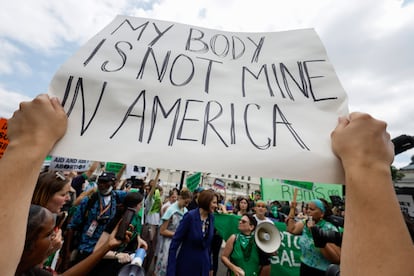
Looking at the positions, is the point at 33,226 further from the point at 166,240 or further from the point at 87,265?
the point at 166,240

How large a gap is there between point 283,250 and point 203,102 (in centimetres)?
418

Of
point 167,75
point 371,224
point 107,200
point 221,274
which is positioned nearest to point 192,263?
point 107,200

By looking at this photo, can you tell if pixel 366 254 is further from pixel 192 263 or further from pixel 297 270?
pixel 297 270

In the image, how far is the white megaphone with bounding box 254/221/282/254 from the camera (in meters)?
3.26

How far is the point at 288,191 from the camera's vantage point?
21.0ft

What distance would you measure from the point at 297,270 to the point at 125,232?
11.9 feet

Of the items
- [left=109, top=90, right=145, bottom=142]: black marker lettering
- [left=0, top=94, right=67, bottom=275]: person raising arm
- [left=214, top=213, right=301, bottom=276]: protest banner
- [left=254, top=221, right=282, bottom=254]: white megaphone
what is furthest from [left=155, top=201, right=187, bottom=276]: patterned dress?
[left=0, top=94, right=67, bottom=275]: person raising arm

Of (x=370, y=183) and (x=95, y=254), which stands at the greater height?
(x=370, y=183)

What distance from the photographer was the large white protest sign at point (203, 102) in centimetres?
89

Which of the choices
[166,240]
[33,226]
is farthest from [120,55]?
[166,240]

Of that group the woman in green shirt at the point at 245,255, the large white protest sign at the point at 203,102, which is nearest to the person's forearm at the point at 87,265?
the large white protest sign at the point at 203,102

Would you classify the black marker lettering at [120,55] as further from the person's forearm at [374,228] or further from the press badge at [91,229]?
the press badge at [91,229]

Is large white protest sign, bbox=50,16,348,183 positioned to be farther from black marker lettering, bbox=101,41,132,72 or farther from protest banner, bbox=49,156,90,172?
protest banner, bbox=49,156,90,172

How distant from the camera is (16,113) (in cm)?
74
